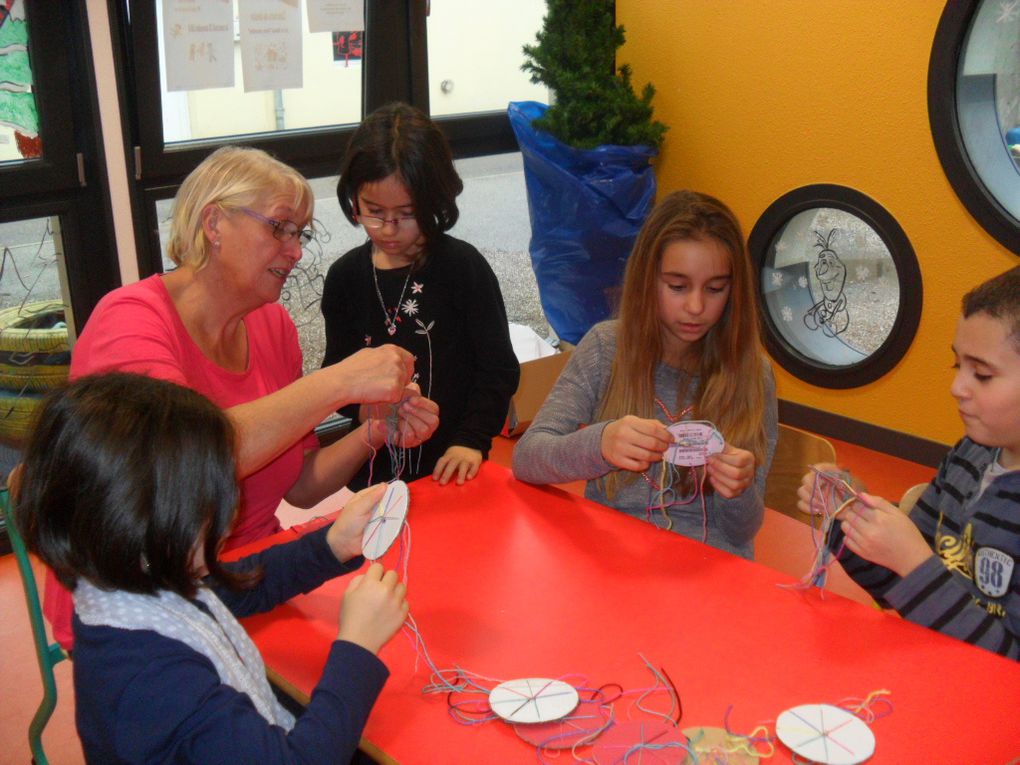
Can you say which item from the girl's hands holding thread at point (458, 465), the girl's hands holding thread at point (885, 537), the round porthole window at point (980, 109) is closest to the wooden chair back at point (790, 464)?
the girl's hands holding thread at point (885, 537)

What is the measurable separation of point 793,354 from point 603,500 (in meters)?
2.35

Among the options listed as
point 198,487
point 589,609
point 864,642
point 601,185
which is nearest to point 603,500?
point 589,609

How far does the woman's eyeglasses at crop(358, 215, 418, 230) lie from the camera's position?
7.02 feet

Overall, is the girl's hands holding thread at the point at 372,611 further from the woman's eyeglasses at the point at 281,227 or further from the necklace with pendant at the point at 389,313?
the necklace with pendant at the point at 389,313

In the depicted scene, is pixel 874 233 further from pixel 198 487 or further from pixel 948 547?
pixel 198 487

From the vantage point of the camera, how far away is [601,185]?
401 centimetres

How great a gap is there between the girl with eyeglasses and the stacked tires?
1686 mm

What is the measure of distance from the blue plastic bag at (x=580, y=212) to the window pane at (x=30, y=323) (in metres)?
1.88

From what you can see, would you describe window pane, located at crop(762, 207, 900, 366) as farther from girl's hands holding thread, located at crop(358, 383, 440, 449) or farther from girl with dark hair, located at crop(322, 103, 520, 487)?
girl's hands holding thread, located at crop(358, 383, 440, 449)

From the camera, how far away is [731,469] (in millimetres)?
1685

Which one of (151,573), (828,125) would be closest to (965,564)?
(151,573)

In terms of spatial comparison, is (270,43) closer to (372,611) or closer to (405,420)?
(405,420)

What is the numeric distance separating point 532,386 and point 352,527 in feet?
9.07

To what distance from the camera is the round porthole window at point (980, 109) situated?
3279 mm
